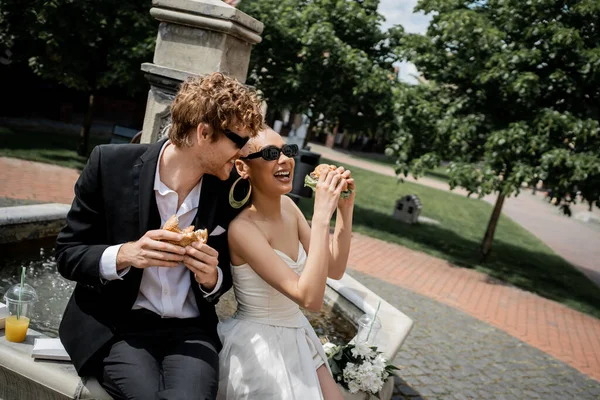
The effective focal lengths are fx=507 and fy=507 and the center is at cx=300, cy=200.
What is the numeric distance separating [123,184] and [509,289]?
9.12 meters

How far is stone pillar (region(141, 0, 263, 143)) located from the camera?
3.71m

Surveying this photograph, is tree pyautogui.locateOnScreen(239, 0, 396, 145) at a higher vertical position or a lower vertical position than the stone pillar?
higher

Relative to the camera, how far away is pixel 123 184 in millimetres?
2379

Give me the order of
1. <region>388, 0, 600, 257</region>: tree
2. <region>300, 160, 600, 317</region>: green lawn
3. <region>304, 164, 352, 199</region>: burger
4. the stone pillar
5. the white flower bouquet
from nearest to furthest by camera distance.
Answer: <region>304, 164, 352, 199</region>: burger
the white flower bouquet
the stone pillar
<region>388, 0, 600, 257</region>: tree
<region>300, 160, 600, 317</region>: green lawn

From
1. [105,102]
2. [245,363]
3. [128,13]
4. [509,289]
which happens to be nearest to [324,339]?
[245,363]

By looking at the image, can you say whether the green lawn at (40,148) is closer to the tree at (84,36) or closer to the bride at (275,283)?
the tree at (84,36)

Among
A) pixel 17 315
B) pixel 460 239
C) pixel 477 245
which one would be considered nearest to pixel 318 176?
pixel 17 315

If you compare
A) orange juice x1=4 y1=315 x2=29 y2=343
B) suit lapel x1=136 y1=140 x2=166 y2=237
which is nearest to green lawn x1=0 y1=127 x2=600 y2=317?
suit lapel x1=136 y1=140 x2=166 y2=237

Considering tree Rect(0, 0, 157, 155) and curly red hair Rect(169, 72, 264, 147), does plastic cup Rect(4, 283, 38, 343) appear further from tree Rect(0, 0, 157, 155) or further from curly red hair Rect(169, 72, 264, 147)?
tree Rect(0, 0, 157, 155)

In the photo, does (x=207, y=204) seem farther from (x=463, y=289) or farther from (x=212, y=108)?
(x=463, y=289)

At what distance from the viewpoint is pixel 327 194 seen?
2.57 m

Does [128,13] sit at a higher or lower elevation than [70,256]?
higher

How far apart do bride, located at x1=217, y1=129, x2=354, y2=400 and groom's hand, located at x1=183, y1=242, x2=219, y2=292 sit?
0.98ft

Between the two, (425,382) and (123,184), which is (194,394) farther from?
(425,382)
